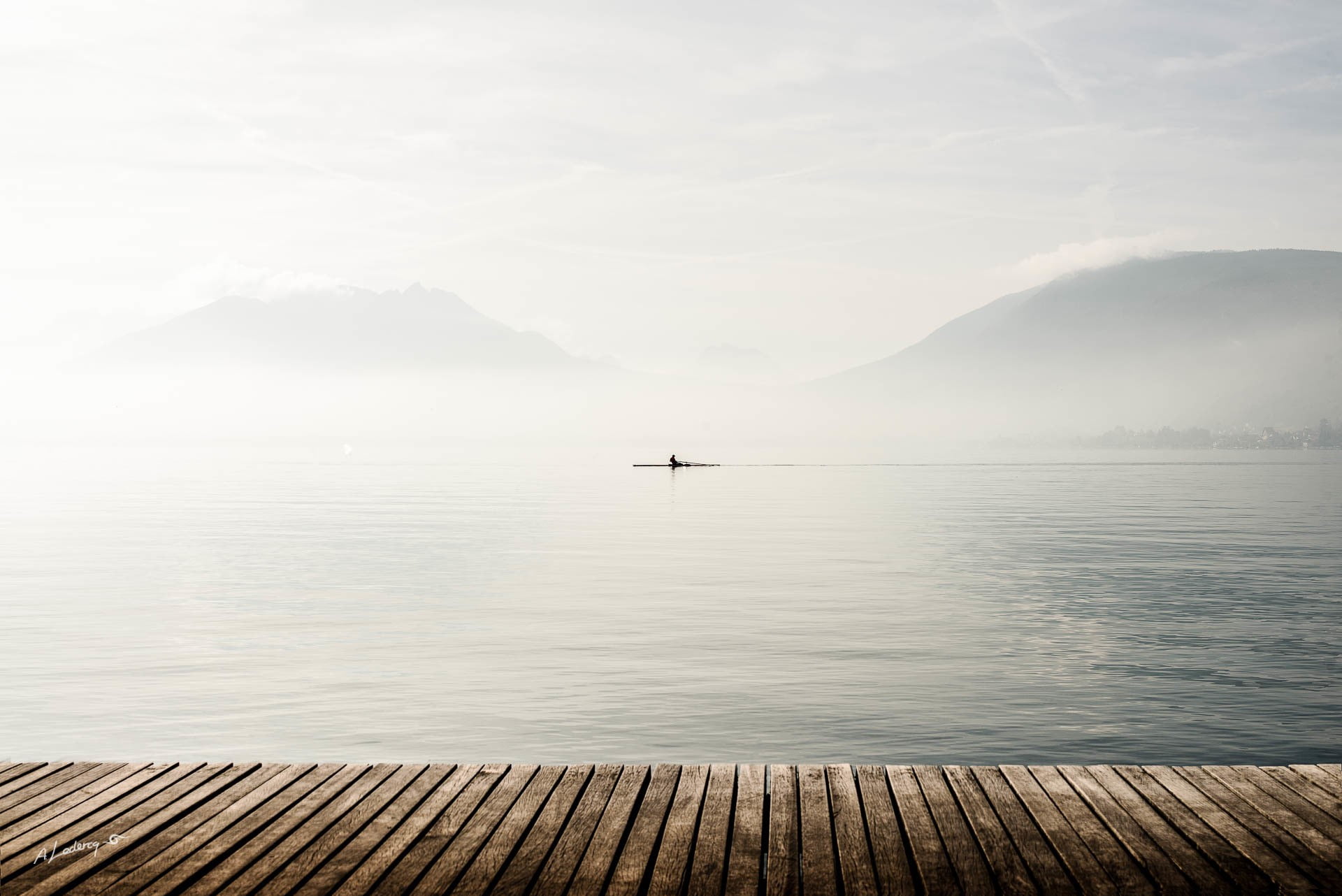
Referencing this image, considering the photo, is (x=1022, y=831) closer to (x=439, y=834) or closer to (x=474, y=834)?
(x=474, y=834)

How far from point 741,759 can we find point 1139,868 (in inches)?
364

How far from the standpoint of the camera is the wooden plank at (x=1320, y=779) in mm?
10352

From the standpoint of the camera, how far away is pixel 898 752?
17.8 m

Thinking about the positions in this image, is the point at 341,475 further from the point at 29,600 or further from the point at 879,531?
the point at 29,600

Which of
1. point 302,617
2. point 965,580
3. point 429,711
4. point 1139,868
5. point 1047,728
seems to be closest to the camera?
point 1139,868

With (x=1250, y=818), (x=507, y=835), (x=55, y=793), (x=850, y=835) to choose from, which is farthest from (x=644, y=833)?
(x=55, y=793)

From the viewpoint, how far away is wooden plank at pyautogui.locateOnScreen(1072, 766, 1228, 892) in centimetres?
828

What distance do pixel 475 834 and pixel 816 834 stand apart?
2513mm

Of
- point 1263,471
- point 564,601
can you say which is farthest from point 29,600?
point 1263,471

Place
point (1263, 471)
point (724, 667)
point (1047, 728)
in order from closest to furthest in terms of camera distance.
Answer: point (1047, 728) < point (724, 667) < point (1263, 471)

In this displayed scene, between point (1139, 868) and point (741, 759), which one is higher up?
point (1139, 868)

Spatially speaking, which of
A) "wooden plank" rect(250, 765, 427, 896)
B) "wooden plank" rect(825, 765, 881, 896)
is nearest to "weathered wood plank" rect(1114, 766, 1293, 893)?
"wooden plank" rect(825, 765, 881, 896)

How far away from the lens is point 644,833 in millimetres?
9141

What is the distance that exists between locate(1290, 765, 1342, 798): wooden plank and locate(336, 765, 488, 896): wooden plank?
696 cm
